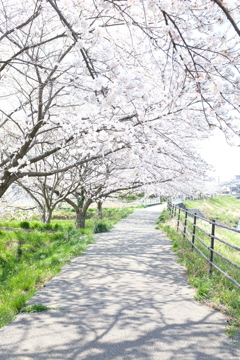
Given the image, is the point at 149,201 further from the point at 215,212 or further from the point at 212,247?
the point at 212,247

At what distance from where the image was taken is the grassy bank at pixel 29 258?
5098 mm

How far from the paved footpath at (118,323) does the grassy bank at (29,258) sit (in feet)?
0.96

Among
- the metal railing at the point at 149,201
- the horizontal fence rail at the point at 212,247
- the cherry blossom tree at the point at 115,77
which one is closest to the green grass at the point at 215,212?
the metal railing at the point at 149,201

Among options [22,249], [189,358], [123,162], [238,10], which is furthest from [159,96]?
[123,162]

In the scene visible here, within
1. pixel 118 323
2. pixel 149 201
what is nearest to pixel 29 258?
pixel 118 323

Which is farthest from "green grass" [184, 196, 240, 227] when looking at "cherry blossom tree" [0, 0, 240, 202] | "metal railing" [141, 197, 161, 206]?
"cherry blossom tree" [0, 0, 240, 202]

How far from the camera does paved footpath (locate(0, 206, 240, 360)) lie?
3.22 m

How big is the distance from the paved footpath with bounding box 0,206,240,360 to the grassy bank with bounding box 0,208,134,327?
294mm

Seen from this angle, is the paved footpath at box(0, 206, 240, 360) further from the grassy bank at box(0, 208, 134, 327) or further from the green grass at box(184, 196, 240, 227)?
the green grass at box(184, 196, 240, 227)

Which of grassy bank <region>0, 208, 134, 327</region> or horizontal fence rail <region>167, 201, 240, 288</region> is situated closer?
horizontal fence rail <region>167, 201, 240, 288</region>

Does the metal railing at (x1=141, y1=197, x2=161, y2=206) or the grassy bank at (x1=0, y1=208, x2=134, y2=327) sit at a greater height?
the metal railing at (x1=141, y1=197, x2=161, y2=206)

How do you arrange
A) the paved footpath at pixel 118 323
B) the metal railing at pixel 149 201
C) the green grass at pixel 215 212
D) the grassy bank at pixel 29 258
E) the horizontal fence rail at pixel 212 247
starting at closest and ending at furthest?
the paved footpath at pixel 118 323 < the horizontal fence rail at pixel 212 247 < the grassy bank at pixel 29 258 < the green grass at pixel 215 212 < the metal railing at pixel 149 201

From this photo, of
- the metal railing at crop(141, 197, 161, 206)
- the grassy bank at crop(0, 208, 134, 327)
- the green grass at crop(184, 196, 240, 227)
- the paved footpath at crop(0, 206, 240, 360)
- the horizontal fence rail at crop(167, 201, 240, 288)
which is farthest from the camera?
the metal railing at crop(141, 197, 161, 206)

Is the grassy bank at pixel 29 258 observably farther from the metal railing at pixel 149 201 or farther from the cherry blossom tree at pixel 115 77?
the metal railing at pixel 149 201
